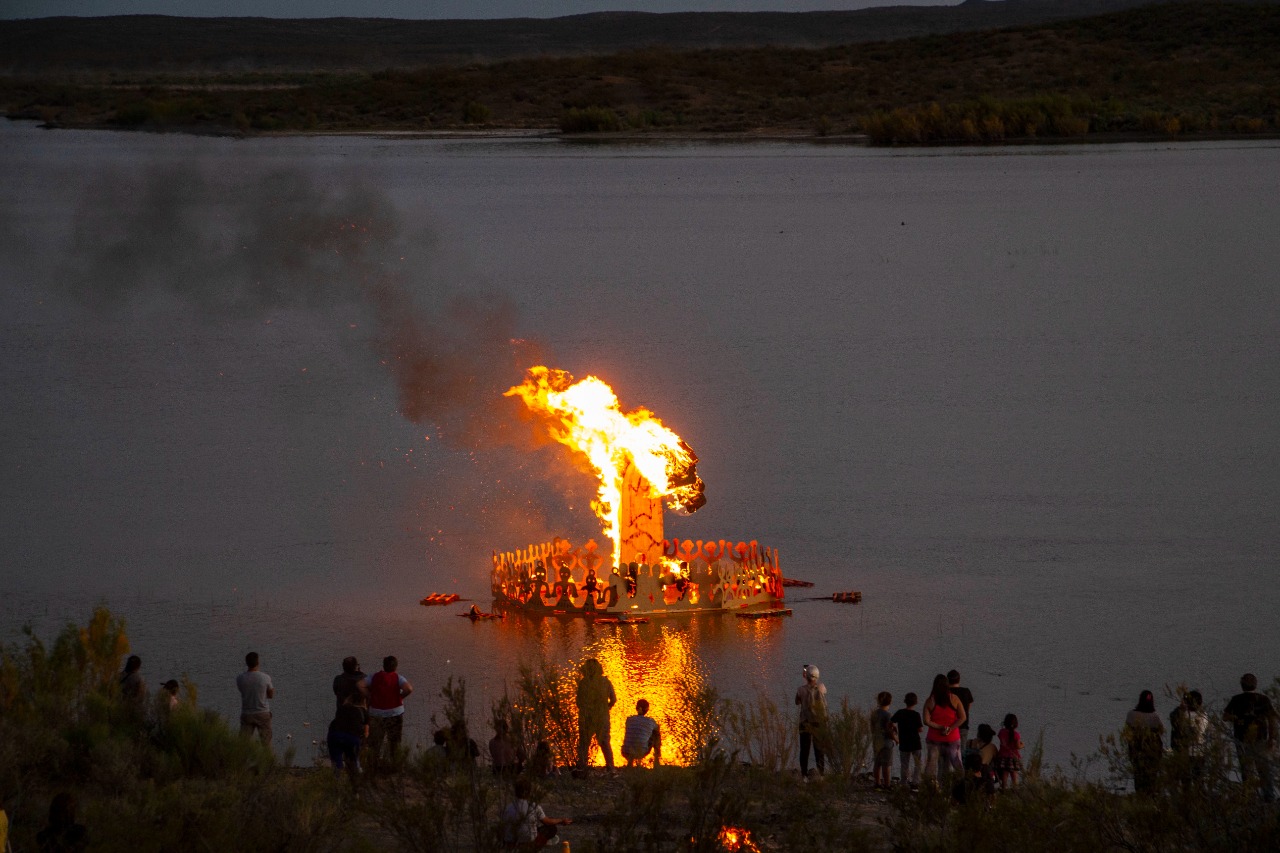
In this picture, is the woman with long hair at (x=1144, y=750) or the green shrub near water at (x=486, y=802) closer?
the green shrub near water at (x=486, y=802)

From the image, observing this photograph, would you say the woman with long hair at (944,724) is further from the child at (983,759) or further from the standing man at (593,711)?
the standing man at (593,711)

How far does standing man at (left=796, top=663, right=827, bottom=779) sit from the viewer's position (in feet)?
55.7

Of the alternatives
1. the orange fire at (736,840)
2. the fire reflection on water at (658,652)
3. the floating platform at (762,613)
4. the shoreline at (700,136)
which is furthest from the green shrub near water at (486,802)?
the shoreline at (700,136)

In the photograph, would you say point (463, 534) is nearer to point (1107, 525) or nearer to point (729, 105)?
point (1107, 525)

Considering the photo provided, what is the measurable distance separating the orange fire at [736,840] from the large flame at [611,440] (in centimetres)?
1273

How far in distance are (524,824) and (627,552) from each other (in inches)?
501

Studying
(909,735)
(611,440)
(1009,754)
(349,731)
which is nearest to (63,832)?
(349,731)

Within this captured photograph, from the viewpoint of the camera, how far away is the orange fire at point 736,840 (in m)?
13.0

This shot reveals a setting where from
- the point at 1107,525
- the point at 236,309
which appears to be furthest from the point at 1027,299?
the point at 1107,525

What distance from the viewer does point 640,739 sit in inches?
672

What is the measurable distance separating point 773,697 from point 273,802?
983cm

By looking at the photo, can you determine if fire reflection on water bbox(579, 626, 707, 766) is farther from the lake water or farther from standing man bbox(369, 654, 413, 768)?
standing man bbox(369, 654, 413, 768)

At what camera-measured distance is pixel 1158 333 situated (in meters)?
58.2

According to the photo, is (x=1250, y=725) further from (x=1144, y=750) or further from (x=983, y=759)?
(x=983, y=759)
